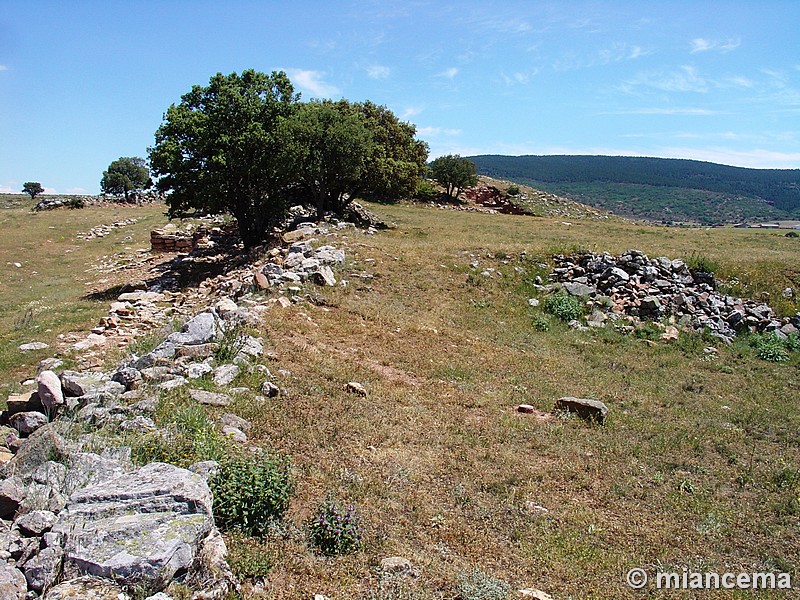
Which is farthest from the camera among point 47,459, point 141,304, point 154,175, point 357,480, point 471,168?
point 471,168

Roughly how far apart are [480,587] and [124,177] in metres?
76.0

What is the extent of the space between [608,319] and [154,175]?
19.0 meters

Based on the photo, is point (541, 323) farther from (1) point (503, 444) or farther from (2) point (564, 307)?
(1) point (503, 444)

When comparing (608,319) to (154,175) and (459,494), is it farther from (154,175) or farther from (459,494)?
(154,175)

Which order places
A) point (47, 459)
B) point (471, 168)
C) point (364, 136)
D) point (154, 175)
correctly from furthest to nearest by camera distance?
1. point (471, 168)
2. point (364, 136)
3. point (154, 175)
4. point (47, 459)

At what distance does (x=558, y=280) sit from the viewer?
1892cm

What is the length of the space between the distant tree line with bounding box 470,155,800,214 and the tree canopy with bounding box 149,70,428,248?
136 metres

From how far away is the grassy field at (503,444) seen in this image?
579cm

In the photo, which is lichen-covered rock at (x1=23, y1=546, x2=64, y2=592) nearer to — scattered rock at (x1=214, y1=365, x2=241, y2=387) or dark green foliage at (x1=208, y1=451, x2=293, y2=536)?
dark green foliage at (x1=208, y1=451, x2=293, y2=536)

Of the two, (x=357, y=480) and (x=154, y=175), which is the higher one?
(x=154, y=175)

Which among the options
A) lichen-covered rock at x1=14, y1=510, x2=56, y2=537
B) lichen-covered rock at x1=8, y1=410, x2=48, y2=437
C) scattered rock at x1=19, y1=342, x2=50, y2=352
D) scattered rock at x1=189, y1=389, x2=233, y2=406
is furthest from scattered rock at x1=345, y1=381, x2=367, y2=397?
scattered rock at x1=19, y1=342, x2=50, y2=352

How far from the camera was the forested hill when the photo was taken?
116938 mm

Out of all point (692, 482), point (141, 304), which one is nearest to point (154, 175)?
point (141, 304)

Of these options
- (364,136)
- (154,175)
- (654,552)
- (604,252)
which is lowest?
(654,552)
